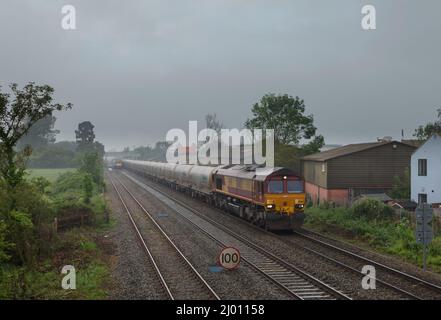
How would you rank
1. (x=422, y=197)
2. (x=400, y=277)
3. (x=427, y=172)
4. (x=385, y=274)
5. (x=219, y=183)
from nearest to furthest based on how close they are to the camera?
(x=400, y=277), (x=385, y=274), (x=219, y=183), (x=427, y=172), (x=422, y=197)

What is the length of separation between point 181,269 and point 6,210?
6.64 meters

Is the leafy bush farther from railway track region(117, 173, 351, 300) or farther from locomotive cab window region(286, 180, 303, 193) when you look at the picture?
railway track region(117, 173, 351, 300)

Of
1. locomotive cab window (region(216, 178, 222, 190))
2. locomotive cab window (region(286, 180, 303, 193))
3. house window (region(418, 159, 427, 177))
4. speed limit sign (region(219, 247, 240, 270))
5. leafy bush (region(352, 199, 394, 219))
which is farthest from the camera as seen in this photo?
house window (region(418, 159, 427, 177))

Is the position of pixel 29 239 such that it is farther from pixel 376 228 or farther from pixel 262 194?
pixel 376 228

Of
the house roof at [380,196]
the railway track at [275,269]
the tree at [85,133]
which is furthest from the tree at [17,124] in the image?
the tree at [85,133]

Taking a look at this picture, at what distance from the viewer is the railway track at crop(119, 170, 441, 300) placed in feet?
47.2

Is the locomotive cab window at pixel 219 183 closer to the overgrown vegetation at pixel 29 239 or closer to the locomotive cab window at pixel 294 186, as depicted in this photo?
the locomotive cab window at pixel 294 186

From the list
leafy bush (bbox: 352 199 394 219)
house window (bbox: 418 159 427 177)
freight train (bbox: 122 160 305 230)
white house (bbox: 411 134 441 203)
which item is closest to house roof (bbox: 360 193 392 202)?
white house (bbox: 411 134 441 203)

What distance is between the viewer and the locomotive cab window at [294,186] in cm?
2605

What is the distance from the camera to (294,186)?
26219 millimetres

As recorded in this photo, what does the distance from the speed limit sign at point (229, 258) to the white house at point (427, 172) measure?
27482 millimetres

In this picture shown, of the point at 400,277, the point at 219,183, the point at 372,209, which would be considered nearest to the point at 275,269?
the point at 400,277

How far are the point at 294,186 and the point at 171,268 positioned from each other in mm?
10597

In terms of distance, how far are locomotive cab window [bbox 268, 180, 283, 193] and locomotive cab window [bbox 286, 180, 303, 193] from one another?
1.51 ft
